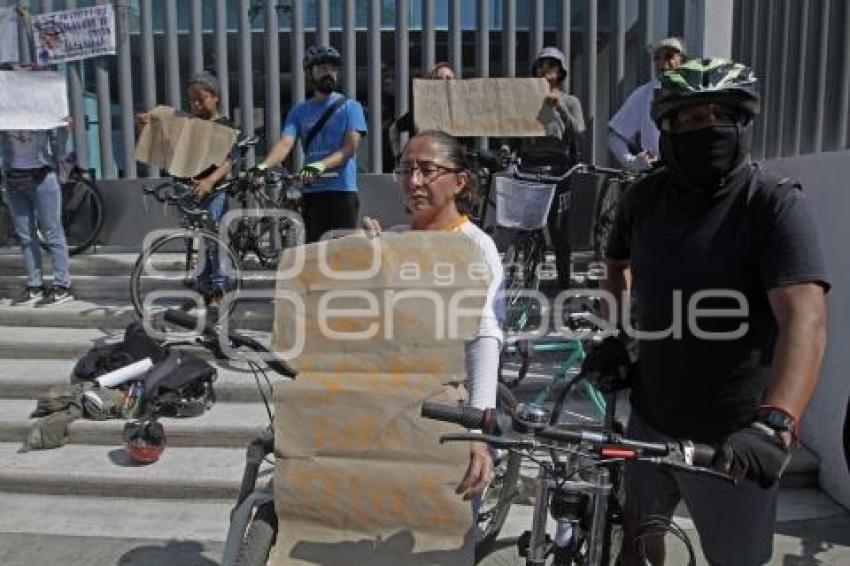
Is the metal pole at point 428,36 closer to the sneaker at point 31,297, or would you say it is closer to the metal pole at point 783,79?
the metal pole at point 783,79

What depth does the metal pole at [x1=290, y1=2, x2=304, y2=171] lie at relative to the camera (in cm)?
728

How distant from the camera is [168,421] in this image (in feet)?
15.9

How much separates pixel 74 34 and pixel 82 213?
1647 mm

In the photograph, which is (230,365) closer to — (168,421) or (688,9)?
→ (168,421)

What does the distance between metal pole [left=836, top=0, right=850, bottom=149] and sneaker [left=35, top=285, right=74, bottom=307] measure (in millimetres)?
5730

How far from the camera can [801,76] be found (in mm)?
4684

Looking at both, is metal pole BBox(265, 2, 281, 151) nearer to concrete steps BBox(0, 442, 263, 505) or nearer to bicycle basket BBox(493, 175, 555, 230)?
bicycle basket BBox(493, 175, 555, 230)

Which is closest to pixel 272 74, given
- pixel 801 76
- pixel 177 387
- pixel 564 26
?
pixel 564 26

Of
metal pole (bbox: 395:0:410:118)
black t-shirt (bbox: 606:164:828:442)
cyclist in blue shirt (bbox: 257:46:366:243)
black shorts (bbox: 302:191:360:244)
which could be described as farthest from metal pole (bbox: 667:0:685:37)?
black t-shirt (bbox: 606:164:828:442)

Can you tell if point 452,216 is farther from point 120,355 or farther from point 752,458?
point 120,355

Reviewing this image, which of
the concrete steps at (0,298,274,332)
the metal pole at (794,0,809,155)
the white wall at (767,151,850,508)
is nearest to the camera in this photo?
the white wall at (767,151,850,508)

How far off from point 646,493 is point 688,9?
5.08 metres

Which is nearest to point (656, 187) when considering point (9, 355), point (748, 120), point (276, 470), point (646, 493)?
point (748, 120)

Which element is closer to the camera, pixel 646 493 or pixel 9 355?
pixel 646 493
